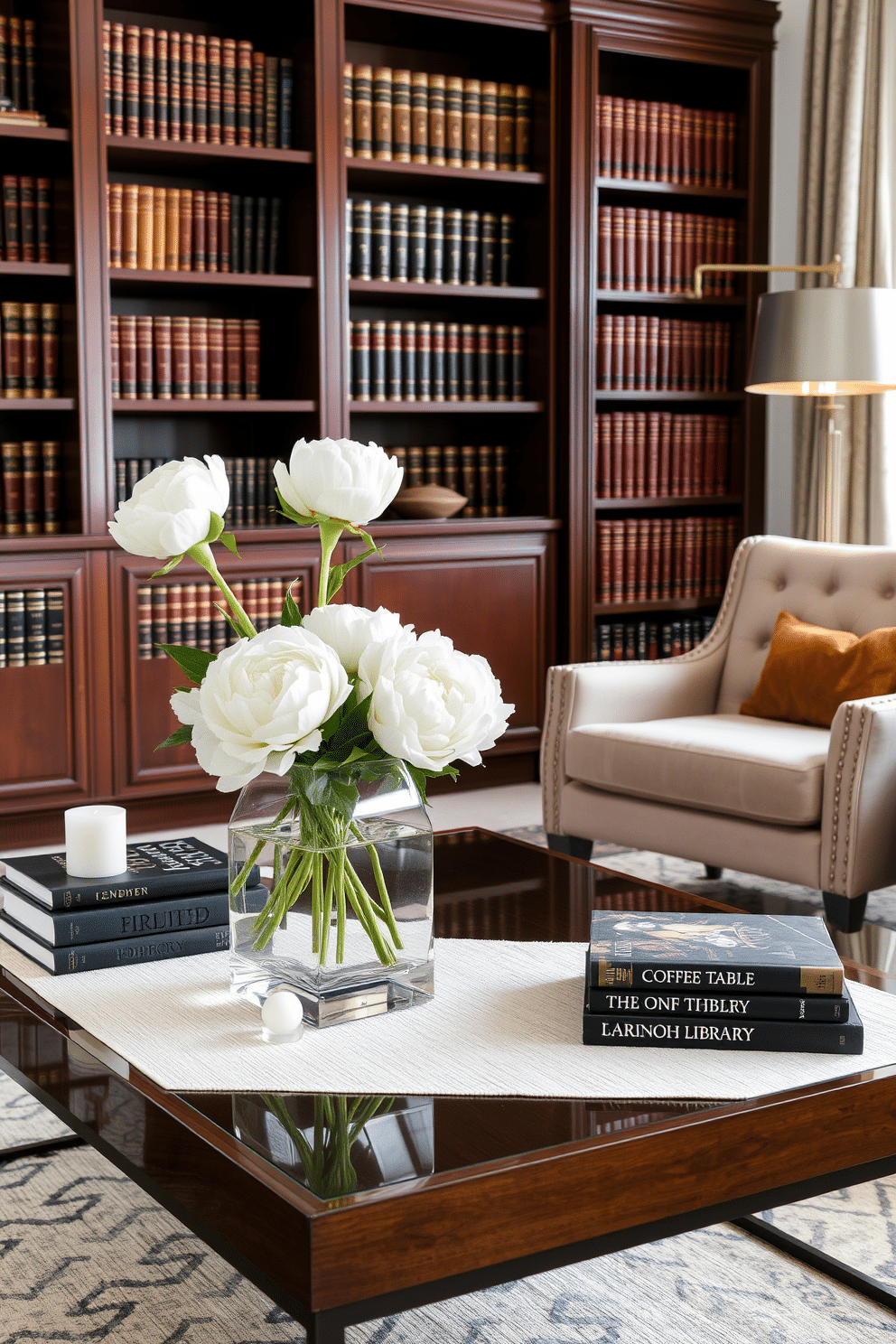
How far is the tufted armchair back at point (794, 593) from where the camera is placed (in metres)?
3.25

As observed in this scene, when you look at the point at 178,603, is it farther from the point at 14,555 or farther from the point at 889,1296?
the point at 889,1296

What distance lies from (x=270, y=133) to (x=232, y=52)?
236 mm

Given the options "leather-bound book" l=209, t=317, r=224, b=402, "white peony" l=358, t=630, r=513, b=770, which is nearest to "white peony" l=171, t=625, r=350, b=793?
"white peony" l=358, t=630, r=513, b=770

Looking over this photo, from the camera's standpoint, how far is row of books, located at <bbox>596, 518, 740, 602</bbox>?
4820 millimetres

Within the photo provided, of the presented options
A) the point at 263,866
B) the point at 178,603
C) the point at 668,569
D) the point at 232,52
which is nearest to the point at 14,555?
the point at 178,603

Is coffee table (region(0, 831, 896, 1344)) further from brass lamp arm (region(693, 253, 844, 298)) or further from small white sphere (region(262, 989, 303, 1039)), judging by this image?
brass lamp arm (region(693, 253, 844, 298))

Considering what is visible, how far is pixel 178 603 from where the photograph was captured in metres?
4.02

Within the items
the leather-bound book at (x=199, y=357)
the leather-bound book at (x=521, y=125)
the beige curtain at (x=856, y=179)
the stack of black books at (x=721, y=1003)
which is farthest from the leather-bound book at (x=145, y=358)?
the stack of black books at (x=721, y=1003)

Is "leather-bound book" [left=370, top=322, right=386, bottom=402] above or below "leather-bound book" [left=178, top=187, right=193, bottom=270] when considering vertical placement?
below

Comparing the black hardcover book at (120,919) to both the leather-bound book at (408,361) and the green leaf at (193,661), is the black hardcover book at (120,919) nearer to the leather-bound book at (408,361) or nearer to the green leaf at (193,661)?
the green leaf at (193,661)

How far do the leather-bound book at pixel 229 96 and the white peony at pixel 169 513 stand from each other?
306 cm

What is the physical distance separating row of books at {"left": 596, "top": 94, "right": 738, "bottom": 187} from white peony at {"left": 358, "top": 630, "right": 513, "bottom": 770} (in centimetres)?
374

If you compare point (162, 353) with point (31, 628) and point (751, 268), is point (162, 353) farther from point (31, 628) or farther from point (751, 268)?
point (751, 268)

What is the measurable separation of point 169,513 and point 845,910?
1.84m
